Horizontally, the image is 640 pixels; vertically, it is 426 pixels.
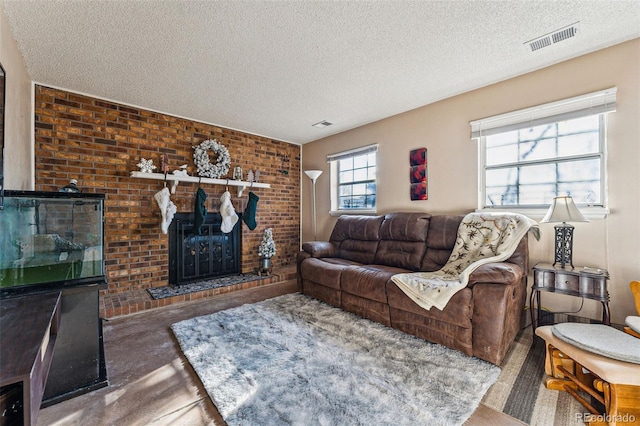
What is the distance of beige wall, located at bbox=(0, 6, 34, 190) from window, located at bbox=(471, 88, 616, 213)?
3.92 m

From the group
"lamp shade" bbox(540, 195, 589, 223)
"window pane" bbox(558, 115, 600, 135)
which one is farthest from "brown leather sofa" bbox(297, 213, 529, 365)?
"window pane" bbox(558, 115, 600, 135)

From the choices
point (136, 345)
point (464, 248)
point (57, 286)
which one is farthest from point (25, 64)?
point (464, 248)

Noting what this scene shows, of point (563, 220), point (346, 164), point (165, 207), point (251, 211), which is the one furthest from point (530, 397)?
point (165, 207)

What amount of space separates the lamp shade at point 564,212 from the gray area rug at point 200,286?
334 cm

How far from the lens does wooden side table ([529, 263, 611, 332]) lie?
1.87 m

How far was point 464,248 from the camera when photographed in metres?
2.53

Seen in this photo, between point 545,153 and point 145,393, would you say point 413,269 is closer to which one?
point 545,153

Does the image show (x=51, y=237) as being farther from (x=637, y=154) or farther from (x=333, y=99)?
(x=637, y=154)

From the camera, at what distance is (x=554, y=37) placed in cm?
201

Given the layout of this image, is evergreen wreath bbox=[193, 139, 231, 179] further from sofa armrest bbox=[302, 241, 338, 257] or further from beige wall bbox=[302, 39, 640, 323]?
beige wall bbox=[302, 39, 640, 323]

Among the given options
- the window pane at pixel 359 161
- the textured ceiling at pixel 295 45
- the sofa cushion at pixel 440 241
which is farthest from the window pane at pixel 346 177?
the sofa cushion at pixel 440 241

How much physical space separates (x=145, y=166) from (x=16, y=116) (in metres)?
1.20

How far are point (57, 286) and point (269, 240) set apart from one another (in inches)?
107

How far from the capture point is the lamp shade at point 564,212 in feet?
6.57
